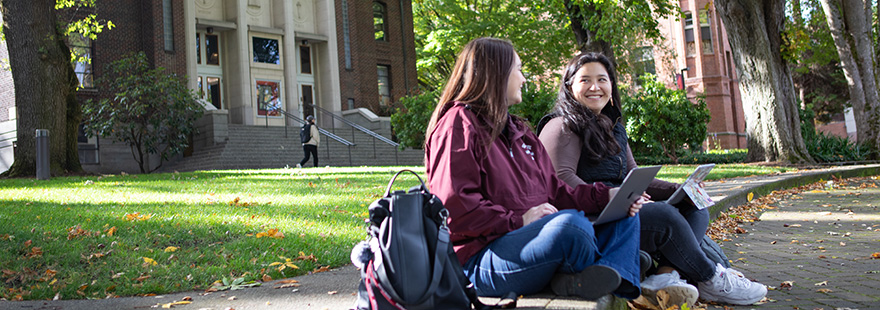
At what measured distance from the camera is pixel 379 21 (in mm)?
34281

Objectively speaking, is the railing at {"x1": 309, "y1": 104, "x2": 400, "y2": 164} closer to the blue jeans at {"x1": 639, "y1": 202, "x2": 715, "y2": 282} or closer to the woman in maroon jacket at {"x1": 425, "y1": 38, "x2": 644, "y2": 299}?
the blue jeans at {"x1": 639, "y1": 202, "x2": 715, "y2": 282}

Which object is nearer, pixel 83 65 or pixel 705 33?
pixel 83 65

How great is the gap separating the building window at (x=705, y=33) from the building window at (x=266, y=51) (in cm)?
2798

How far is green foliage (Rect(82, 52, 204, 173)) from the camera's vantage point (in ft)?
67.8

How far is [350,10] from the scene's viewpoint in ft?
103

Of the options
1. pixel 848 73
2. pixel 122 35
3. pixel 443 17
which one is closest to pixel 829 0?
pixel 848 73

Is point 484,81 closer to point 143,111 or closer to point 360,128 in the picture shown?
point 143,111

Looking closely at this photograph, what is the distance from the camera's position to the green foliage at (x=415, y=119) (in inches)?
889

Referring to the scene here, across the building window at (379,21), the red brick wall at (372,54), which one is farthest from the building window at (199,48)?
the building window at (379,21)

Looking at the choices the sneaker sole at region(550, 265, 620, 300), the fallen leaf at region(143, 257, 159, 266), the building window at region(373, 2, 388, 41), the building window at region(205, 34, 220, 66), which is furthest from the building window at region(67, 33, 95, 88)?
the sneaker sole at region(550, 265, 620, 300)

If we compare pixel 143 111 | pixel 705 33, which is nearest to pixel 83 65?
pixel 143 111

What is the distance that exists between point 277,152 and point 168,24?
6.70 m

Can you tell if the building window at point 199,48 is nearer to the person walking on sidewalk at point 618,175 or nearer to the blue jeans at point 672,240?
the person walking on sidewalk at point 618,175

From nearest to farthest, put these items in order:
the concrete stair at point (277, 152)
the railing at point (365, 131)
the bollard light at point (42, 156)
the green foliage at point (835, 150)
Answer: the bollard light at point (42, 156) → the green foliage at point (835, 150) → the concrete stair at point (277, 152) → the railing at point (365, 131)
